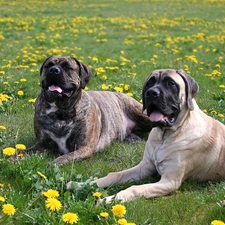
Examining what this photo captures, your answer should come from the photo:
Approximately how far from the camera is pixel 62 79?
537cm

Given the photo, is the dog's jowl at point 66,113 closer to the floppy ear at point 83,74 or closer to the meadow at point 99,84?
the floppy ear at point 83,74

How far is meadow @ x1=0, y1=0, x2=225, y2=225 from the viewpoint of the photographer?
361cm

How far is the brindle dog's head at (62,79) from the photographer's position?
5.34 m

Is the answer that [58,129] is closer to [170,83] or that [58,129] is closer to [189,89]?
[170,83]

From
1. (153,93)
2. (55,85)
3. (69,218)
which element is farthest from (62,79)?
(69,218)

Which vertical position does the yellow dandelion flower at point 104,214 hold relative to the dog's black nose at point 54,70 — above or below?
below

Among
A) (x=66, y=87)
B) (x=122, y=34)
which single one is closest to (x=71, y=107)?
(x=66, y=87)

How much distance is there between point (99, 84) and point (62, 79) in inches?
113

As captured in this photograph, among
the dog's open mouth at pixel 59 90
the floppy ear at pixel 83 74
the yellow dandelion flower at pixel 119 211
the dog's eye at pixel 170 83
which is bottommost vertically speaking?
the yellow dandelion flower at pixel 119 211

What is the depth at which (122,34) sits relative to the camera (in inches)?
593

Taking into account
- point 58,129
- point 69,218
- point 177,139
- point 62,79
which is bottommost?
point 58,129

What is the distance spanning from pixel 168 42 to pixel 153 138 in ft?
28.3

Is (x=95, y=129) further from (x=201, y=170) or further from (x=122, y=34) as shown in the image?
(x=122, y=34)

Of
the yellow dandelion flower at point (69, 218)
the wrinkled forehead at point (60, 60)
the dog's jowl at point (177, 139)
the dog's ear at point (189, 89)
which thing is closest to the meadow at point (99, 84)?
the yellow dandelion flower at point (69, 218)
